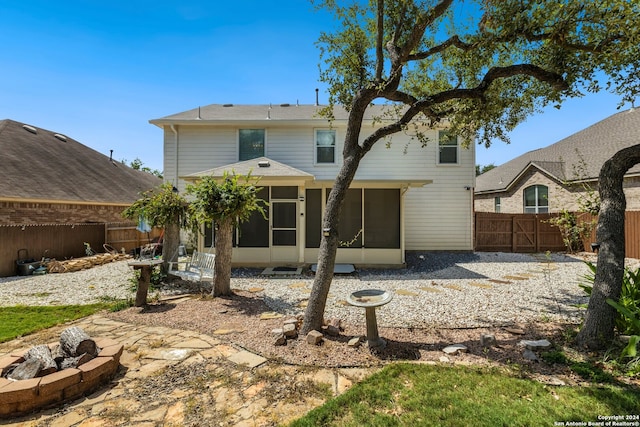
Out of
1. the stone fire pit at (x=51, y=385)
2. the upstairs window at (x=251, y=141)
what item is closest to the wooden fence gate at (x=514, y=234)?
the upstairs window at (x=251, y=141)

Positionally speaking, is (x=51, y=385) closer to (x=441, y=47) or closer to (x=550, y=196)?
(x=441, y=47)

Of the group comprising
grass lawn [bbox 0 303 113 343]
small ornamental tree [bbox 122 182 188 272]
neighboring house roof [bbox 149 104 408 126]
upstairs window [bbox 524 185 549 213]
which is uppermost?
neighboring house roof [bbox 149 104 408 126]

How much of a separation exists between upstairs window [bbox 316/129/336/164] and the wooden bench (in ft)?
21.6

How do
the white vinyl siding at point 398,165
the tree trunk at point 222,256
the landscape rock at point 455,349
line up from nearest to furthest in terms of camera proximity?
the landscape rock at point 455,349 < the tree trunk at point 222,256 < the white vinyl siding at point 398,165

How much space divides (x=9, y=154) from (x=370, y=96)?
16.6 m

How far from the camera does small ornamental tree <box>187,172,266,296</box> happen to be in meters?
6.09

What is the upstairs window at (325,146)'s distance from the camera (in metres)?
12.1

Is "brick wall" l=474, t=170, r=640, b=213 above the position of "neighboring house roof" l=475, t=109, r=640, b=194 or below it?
below

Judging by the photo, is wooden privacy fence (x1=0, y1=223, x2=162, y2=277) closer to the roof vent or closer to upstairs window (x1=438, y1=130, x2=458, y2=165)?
the roof vent

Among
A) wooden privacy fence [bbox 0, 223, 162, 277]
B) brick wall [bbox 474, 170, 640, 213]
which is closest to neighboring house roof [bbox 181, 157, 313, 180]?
wooden privacy fence [bbox 0, 223, 162, 277]

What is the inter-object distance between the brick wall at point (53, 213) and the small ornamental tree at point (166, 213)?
20.7 ft

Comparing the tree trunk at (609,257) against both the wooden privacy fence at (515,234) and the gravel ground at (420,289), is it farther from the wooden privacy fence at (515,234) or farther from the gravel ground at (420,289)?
the wooden privacy fence at (515,234)

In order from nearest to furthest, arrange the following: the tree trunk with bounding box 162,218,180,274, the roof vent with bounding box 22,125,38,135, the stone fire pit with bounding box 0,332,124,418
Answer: the stone fire pit with bounding box 0,332,124,418, the tree trunk with bounding box 162,218,180,274, the roof vent with bounding box 22,125,38,135

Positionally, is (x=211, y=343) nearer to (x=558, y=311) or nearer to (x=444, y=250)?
(x=558, y=311)
